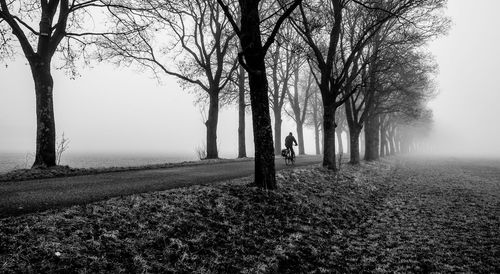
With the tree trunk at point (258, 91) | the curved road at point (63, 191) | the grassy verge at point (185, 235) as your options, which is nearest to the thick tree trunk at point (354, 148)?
the grassy verge at point (185, 235)

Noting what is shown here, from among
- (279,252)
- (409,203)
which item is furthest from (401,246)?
(409,203)

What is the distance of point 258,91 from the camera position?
931 cm

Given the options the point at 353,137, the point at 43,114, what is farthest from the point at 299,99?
the point at 43,114

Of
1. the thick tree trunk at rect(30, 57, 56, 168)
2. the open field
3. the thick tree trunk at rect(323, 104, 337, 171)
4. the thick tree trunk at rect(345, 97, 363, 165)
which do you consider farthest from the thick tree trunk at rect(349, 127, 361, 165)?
the thick tree trunk at rect(30, 57, 56, 168)

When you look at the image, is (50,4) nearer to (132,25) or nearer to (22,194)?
(132,25)

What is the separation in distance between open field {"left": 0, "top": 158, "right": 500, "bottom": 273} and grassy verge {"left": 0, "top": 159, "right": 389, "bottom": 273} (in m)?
0.02

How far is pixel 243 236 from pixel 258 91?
4.54 m

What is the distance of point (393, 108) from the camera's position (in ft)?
98.3

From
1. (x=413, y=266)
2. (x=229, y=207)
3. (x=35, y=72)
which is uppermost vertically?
(x=35, y=72)

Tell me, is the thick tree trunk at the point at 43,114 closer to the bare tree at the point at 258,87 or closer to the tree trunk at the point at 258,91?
the bare tree at the point at 258,87

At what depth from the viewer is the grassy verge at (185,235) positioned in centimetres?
448

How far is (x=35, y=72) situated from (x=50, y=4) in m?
3.16

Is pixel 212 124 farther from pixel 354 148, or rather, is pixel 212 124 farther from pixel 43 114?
pixel 43 114

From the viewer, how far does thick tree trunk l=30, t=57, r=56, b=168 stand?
12.9 m
